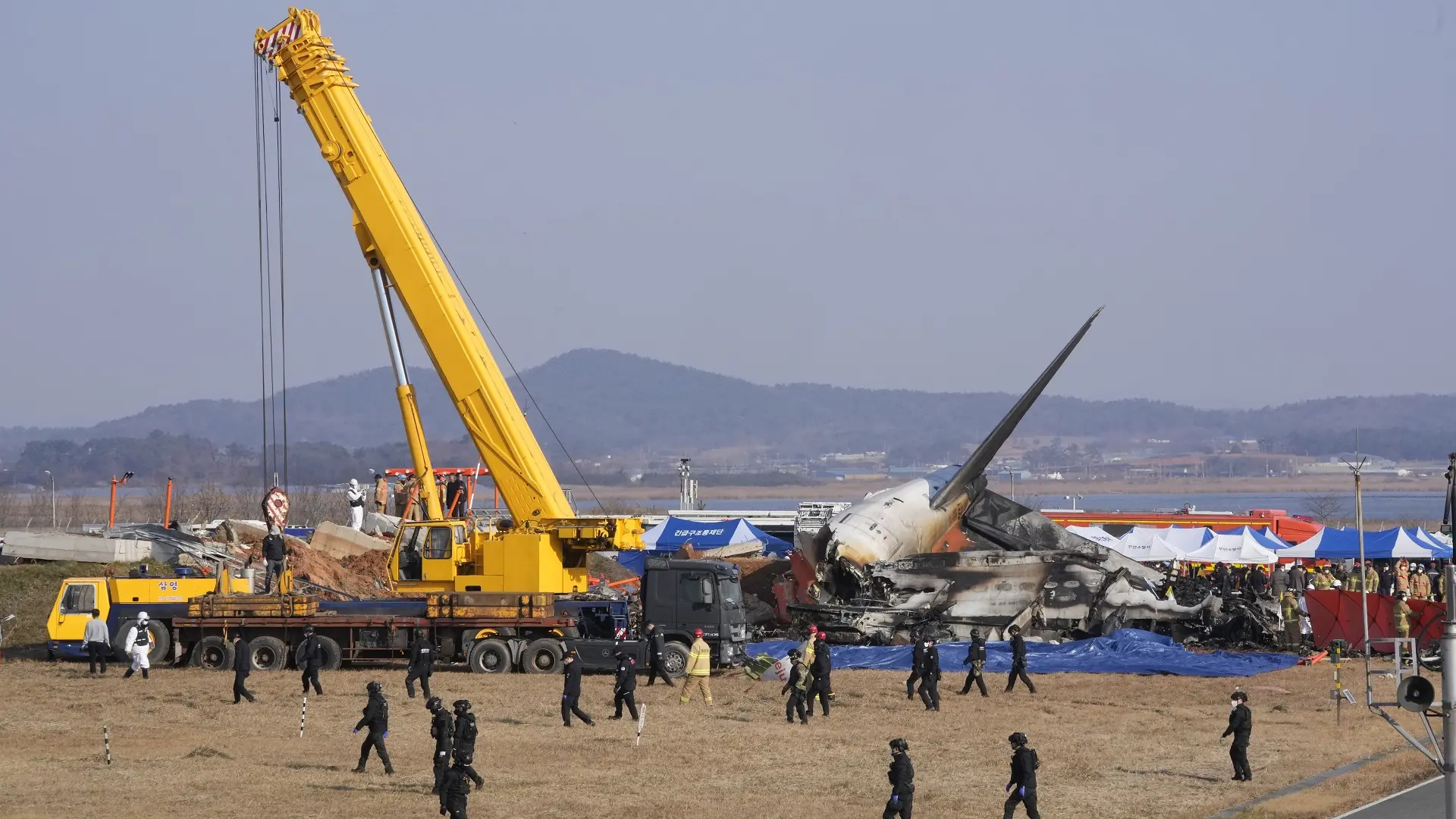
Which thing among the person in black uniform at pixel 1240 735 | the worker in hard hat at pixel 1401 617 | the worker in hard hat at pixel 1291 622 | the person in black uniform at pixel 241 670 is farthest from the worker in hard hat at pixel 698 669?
the worker in hard hat at pixel 1291 622

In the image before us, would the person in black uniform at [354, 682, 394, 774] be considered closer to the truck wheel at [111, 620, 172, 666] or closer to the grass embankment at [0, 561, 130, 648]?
the truck wheel at [111, 620, 172, 666]

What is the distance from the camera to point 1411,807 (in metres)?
18.3

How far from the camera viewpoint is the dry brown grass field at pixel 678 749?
18.9 m

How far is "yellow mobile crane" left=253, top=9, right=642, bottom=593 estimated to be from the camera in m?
31.9

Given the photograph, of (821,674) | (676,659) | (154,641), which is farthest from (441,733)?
(154,641)

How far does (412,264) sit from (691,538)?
19.7m

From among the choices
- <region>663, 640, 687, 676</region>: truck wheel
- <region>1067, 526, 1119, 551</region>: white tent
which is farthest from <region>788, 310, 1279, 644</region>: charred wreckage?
<region>1067, 526, 1119, 551</region>: white tent

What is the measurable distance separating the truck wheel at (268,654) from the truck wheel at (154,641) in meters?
2.00

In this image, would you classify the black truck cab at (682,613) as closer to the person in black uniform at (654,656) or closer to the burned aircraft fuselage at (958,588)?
the person in black uniform at (654,656)

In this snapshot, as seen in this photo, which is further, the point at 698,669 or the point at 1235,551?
the point at 1235,551

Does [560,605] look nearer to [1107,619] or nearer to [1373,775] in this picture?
[1107,619]

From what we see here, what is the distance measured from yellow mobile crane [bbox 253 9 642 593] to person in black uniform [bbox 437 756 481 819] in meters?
14.9

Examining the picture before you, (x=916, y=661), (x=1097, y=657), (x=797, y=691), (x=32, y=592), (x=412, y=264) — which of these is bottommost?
(x=1097, y=657)

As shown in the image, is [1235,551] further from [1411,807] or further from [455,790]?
[455,790]
